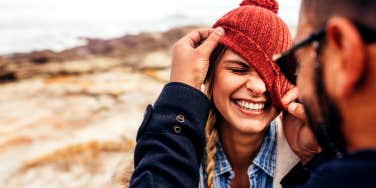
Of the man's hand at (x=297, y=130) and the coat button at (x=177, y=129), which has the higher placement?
the coat button at (x=177, y=129)

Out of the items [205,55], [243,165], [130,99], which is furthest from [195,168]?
[130,99]

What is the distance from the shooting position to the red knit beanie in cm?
267

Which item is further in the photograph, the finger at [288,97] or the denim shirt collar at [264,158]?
the denim shirt collar at [264,158]

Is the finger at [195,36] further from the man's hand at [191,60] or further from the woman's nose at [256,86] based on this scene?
the woman's nose at [256,86]

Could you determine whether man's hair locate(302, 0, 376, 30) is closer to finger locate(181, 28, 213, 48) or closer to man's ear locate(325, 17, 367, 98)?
man's ear locate(325, 17, 367, 98)

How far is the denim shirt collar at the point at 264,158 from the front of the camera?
9.54 ft

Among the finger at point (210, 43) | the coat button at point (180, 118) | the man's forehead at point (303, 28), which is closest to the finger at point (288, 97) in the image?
the finger at point (210, 43)

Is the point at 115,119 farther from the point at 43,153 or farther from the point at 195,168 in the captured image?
the point at 195,168

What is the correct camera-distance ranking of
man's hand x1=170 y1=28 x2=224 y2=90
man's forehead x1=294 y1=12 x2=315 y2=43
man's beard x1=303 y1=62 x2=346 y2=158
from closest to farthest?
man's beard x1=303 y1=62 x2=346 y2=158 < man's forehead x1=294 y1=12 x2=315 y2=43 < man's hand x1=170 y1=28 x2=224 y2=90

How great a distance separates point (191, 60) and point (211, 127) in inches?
33.5

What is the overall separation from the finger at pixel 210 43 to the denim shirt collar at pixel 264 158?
2.55 ft

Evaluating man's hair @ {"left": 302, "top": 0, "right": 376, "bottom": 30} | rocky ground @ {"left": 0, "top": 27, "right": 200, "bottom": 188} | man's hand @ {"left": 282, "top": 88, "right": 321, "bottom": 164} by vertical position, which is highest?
man's hair @ {"left": 302, "top": 0, "right": 376, "bottom": 30}

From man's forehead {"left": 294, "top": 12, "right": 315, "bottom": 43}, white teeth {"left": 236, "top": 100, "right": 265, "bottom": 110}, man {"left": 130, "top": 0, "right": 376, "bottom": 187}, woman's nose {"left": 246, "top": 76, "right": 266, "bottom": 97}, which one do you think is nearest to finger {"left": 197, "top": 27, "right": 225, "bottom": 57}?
woman's nose {"left": 246, "top": 76, "right": 266, "bottom": 97}

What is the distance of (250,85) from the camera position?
2705 millimetres
